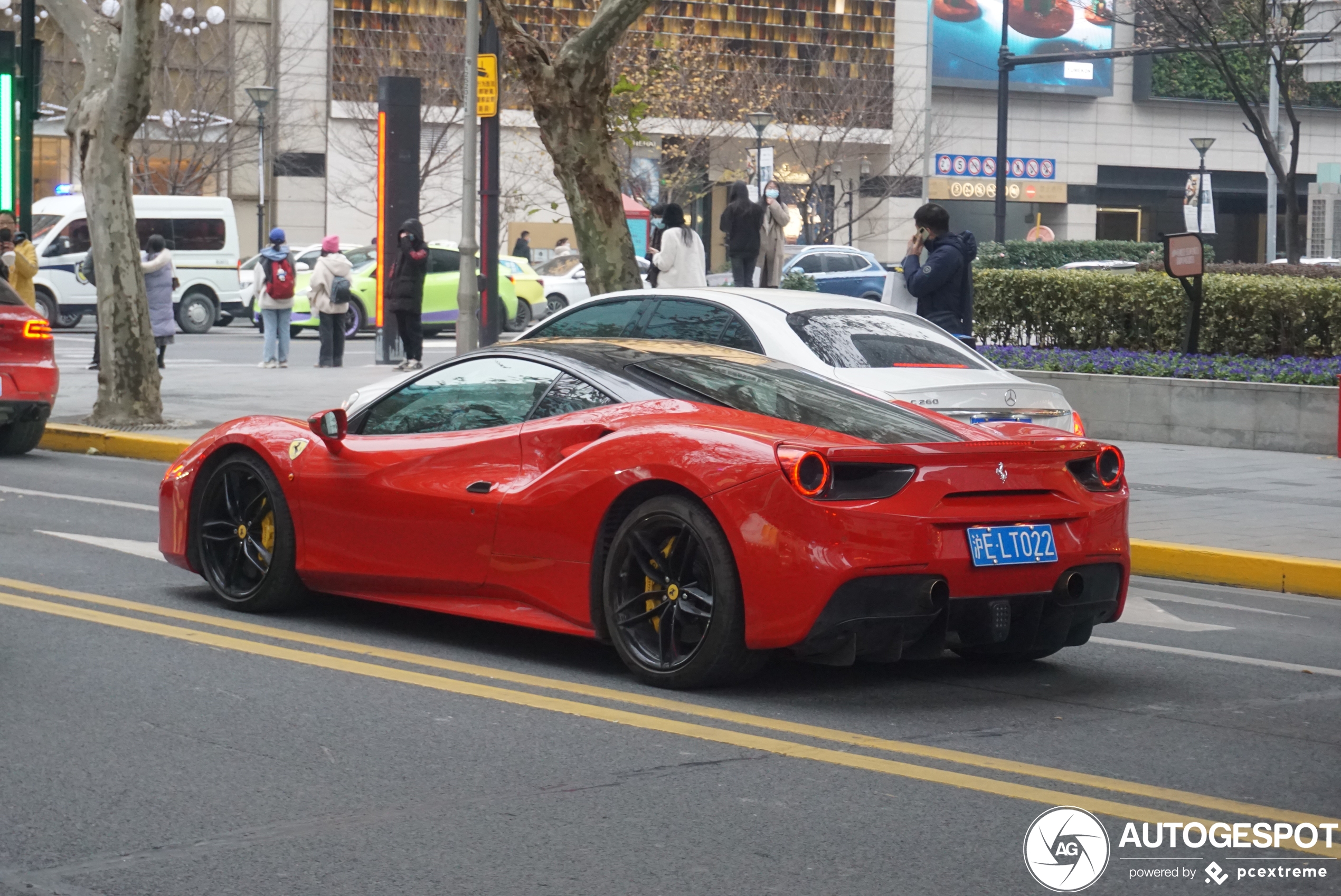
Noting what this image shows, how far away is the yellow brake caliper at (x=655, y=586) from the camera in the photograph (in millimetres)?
6160

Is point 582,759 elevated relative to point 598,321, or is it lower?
lower

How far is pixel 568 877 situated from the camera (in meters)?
4.19

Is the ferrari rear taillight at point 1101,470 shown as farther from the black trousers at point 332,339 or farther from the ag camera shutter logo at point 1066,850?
the black trousers at point 332,339

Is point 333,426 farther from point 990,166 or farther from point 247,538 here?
point 990,166

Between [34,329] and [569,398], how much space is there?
27.8ft

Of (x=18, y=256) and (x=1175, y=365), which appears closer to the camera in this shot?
(x=1175, y=365)

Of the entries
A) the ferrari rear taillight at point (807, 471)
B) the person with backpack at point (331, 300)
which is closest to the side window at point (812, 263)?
the person with backpack at point (331, 300)

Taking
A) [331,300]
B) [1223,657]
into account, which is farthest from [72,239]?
[1223,657]

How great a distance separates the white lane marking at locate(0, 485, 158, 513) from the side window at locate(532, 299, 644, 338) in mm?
2634

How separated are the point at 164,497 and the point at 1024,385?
4.66 m

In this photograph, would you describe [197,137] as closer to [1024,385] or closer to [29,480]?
[29,480]

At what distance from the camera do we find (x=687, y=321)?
10797mm

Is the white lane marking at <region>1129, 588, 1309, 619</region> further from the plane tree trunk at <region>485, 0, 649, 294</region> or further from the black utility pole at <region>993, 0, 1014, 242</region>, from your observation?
the black utility pole at <region>993, 0, 1014, 242</region>

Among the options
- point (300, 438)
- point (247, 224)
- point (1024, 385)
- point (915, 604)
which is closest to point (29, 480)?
point (300, 438)
